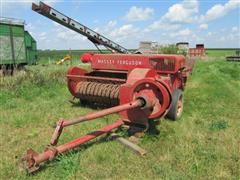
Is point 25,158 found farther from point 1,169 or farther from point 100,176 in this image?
point 100,176

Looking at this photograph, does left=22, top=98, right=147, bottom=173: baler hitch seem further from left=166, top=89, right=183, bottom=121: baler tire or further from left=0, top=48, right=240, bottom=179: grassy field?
left=166, top=89, right=183, bottom=121: baler tire

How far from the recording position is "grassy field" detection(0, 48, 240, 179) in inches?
152

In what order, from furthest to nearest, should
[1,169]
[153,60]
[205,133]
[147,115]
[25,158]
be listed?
[153,60], [205,133], [147,115], [1,169], [25,158]

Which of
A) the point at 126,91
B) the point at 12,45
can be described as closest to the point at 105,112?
the point at 126,91

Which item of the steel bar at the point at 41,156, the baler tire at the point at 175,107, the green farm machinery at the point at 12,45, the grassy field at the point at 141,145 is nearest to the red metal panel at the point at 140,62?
the baler tire at the point at 175,107

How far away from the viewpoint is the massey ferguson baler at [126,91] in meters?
4.07

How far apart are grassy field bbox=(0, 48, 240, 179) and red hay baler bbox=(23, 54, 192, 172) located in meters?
0.25

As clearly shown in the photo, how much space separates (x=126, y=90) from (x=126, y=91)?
2cm

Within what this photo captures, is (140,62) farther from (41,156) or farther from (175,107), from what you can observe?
(41,156)

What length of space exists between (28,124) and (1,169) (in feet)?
7.18

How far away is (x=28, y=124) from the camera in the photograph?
609cm

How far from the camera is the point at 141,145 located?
480cm

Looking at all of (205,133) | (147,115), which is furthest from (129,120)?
(205,133)

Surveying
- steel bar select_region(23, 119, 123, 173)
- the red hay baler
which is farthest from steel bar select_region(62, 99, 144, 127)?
steel bar select_region(23, 119, 123, 173)
